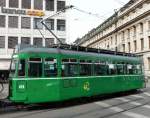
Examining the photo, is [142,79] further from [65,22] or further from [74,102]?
[65,22]

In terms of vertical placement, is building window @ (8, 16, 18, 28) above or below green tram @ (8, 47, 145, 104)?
above

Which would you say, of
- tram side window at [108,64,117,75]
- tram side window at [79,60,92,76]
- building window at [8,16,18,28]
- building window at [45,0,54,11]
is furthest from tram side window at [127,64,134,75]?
building window at [45,0,54,11]

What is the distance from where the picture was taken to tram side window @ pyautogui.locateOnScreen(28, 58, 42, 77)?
644 inches

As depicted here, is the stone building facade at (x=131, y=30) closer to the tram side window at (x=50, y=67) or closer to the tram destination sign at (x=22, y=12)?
the tram destination sign at (x=22, y=12)

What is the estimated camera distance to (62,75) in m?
17.5

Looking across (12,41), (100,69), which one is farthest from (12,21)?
(100,69)

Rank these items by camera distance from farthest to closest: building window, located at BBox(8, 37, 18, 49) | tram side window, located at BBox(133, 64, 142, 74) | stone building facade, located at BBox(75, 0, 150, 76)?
stone building facade, located at BBox(75, 0, 150, 76) → building window, located at BBox(8, 37, 18, 49) → tram side window, located at BBox(133, 64, 142, 74)

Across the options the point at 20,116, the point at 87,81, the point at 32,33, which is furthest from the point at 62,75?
the point at 32,33

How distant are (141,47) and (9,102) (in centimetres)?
5350

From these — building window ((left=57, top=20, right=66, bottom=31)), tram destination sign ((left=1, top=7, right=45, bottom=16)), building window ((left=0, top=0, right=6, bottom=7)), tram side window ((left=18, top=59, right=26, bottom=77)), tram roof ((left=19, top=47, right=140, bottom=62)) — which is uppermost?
building window ((left=0, top=0, right=6, bottom=7))

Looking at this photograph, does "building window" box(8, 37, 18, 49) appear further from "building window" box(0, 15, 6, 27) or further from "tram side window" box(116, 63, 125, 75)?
"tram side window" box(116, 63, 125, 75)

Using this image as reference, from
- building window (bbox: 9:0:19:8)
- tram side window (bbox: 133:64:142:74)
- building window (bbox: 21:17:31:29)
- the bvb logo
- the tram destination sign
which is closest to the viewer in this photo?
the bvb logo

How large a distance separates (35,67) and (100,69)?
5.38 m

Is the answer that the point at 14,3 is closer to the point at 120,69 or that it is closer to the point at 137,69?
the point at 137,69
